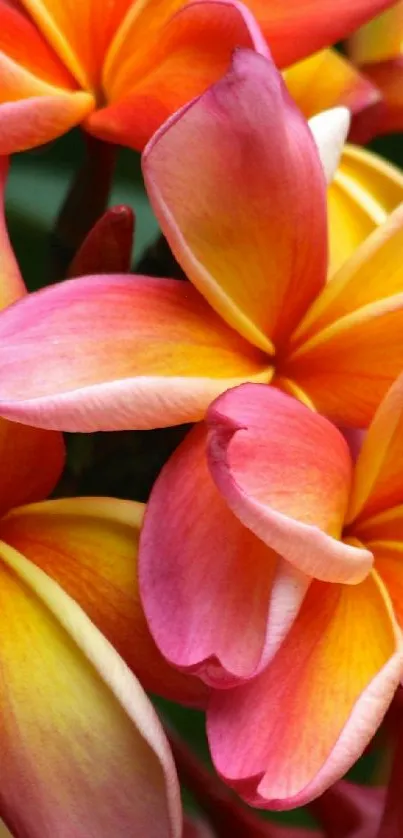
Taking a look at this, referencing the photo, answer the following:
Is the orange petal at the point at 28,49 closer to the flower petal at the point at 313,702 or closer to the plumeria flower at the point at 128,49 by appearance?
the plumeria flower at the point at 128,49

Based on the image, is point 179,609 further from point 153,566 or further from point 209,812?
point 209,812

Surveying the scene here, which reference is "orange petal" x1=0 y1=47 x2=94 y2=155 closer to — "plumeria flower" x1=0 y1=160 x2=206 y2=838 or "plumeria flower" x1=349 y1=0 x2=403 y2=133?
"plumeria flower" x1=0 y1=160 x2=206 y2=838

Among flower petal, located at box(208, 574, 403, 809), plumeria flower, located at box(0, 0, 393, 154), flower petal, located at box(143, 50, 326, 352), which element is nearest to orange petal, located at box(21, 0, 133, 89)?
plumeria flower, located at box(0, 0, 393, 154)

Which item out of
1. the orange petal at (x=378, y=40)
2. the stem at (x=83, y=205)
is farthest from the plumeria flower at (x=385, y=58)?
the stem at (x=83, y=205)

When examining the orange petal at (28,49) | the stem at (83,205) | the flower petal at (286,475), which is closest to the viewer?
the flower petal at (286,475)

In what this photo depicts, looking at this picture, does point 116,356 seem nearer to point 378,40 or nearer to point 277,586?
point 277,586

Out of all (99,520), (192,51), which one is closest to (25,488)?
Answer: (99,520)
